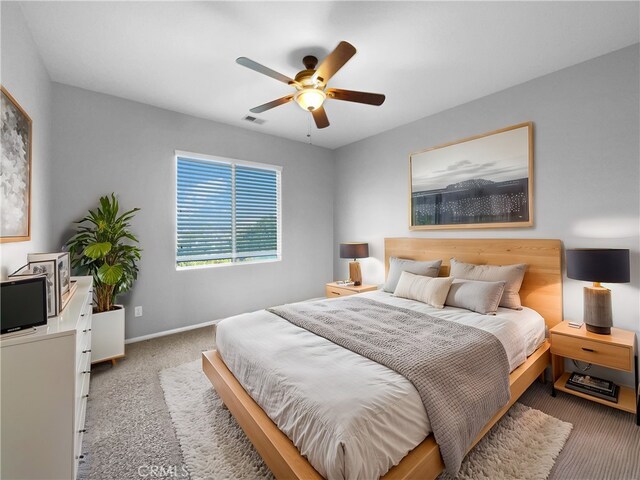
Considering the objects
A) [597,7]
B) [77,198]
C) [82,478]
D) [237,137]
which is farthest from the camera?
[237,137]

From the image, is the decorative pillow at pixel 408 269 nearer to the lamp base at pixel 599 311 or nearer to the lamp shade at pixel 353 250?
the lamp shade at pixel 353 250

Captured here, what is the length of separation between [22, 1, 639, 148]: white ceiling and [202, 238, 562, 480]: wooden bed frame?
5.49 feet

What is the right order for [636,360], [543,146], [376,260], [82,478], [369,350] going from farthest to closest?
1. [376,260]
2. [543,146]
3. [636,360]
4. [369,350]
5. [82,478]

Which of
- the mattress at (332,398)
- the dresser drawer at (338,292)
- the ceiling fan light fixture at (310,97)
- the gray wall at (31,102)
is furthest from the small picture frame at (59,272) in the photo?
the dresser drawer at (338,292)

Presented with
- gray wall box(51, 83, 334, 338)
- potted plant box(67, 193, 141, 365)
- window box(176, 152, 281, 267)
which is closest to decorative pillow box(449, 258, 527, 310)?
gray wall box(51, 83, 334, 338)

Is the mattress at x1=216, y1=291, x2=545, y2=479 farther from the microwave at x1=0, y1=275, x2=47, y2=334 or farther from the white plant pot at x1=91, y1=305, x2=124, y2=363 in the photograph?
the white plant pot at x1=91, y1=305, x2=124, y2=363

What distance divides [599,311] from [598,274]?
0.34m

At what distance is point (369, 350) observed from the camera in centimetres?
178

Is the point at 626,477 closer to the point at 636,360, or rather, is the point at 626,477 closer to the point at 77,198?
the point at 636,360

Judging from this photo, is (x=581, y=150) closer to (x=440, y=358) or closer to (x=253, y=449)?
(x=440, y=358)

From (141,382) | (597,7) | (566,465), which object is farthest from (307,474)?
(597,7)

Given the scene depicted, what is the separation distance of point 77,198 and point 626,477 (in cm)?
483

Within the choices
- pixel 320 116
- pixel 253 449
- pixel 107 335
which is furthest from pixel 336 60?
pixel 107 335

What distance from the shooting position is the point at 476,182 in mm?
3275
